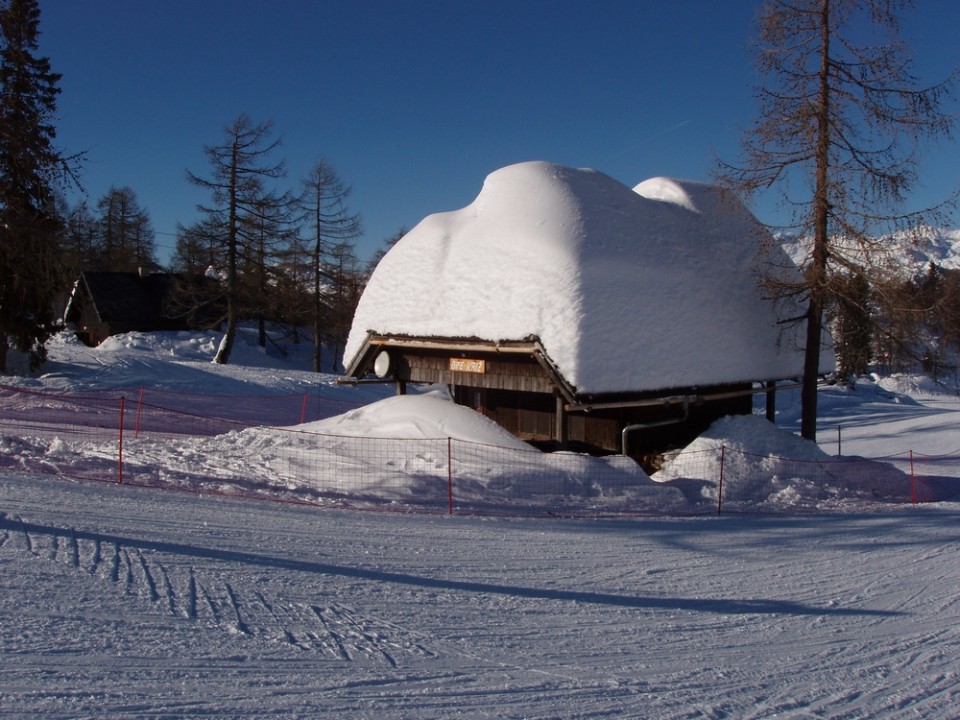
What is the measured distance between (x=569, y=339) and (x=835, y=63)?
803cm

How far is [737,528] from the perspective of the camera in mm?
9805

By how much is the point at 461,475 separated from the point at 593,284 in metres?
4.06

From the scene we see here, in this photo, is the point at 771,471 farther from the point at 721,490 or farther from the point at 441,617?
the point at 441,617

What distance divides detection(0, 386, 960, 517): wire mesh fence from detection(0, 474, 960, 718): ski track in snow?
4.24ft

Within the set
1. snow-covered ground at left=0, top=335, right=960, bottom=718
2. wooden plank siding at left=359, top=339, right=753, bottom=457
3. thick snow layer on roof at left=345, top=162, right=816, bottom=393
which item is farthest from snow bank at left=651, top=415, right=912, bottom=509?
snow-covered ground at left=0, top=335, right=960, bottom=718

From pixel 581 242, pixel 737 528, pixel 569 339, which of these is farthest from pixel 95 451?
pixel 737 528

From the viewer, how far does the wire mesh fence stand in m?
10.4

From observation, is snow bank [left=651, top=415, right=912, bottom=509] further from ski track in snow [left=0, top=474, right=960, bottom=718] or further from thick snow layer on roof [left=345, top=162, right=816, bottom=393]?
ski track in snow [left=0, top=474, right=960, bottom=718]

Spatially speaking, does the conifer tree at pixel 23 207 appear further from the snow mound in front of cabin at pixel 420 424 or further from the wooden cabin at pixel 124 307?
the wooden cabin at pixel 124 307

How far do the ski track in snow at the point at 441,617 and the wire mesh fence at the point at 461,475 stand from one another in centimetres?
129

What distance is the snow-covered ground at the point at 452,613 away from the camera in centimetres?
437

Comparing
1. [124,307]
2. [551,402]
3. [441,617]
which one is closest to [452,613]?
[441,617]

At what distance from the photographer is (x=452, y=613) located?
5887mm

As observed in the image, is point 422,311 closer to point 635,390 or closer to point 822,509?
point 635,390
